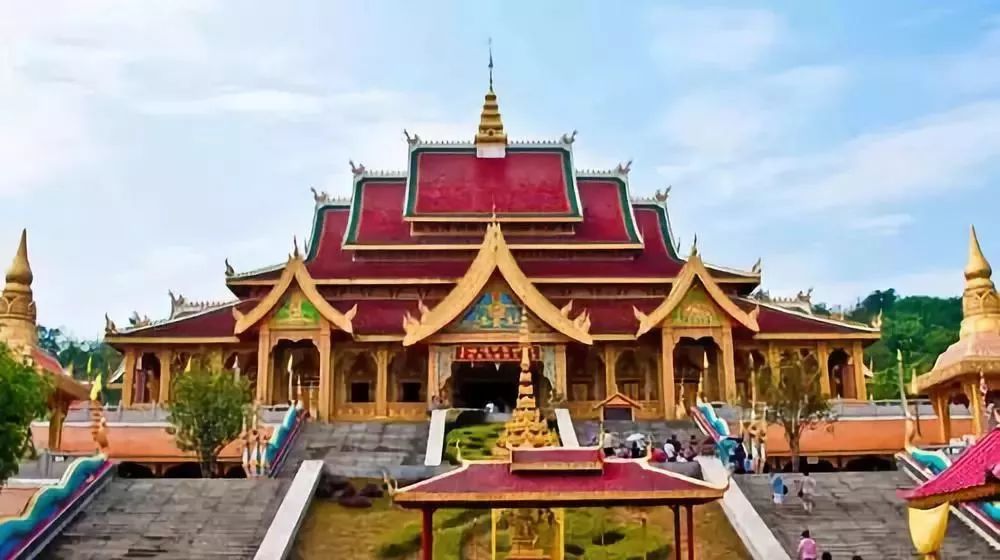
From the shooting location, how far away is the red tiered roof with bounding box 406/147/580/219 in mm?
35406

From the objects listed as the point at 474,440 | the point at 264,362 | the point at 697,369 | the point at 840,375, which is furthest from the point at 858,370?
the point at 264,362

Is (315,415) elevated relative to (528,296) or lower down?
lower down

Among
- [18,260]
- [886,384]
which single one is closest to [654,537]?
[18,260]

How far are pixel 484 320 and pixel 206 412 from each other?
930 centimetres

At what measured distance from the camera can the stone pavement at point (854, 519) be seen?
16734 mm

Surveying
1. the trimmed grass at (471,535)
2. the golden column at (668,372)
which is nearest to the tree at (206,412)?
the trimmed grass at (471,535)

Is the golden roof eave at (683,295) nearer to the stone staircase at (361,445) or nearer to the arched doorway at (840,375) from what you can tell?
the arched doorway at (840,375)

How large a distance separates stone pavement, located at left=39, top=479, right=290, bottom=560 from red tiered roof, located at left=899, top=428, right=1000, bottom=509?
954 cm

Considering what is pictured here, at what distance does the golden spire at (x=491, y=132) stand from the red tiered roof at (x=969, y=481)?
28.1 metres

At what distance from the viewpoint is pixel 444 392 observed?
2936cm

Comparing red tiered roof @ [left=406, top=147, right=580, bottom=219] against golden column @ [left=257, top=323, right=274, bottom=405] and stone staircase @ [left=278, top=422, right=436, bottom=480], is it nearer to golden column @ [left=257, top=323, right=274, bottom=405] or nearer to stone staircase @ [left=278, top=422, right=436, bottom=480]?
golden column @ [left=257, top=323, right=274, bottom=405]

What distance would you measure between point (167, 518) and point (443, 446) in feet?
24.3

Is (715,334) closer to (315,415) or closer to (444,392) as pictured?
(444,392)

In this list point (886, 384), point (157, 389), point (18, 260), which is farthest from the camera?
point (886, 384)
